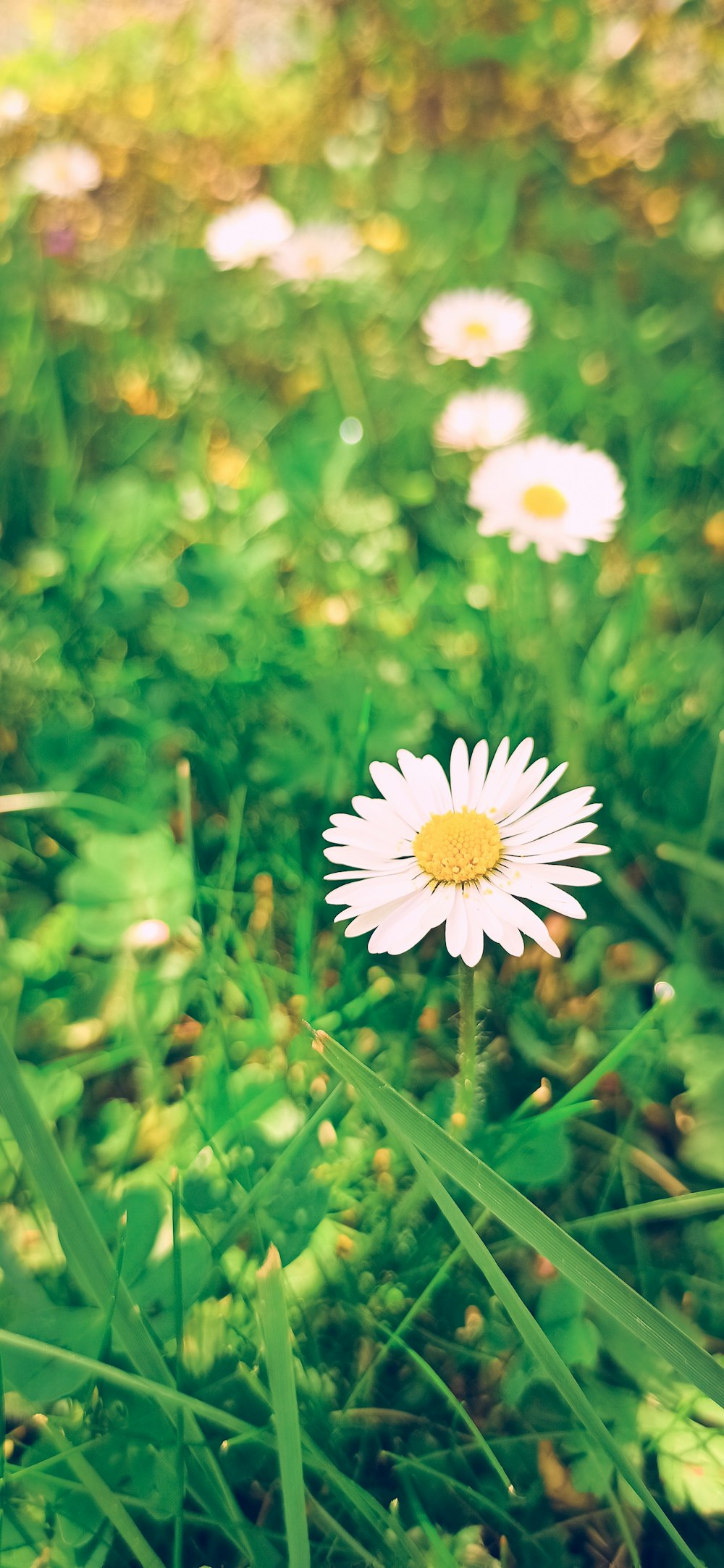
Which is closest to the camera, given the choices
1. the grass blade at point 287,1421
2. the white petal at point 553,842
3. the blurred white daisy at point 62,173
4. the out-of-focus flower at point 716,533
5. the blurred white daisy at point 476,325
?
the grass blade at point 287,1421

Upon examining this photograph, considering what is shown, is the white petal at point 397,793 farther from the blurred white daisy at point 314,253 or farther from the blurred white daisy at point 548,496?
the blurred white daisy at point 314,253

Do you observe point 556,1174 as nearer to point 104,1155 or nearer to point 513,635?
point 104,1155

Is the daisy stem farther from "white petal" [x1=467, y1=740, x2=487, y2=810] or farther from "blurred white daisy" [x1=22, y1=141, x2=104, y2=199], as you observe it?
"blurred white daisy" [x1=22, y1=141, x2=104, y2=199]

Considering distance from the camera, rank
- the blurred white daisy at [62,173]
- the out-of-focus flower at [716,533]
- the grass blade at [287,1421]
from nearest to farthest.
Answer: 1. the grass blade at [287,1421]
2. the out-of-focus flower at [716,533]
3. the blurred white daisy at [62,173]

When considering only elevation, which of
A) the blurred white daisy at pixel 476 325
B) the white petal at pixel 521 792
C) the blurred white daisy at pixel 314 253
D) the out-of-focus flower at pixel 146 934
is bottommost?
the out-of-focus flower at pixel 146 934

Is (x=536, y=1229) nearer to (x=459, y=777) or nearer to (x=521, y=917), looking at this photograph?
(x=521, y=917)

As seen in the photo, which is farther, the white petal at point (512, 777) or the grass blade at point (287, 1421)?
the white petal at point (512, 777)

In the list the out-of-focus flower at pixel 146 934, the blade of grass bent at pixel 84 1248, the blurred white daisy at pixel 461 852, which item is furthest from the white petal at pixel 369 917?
the out-of-focus flower at pixel 146 934
